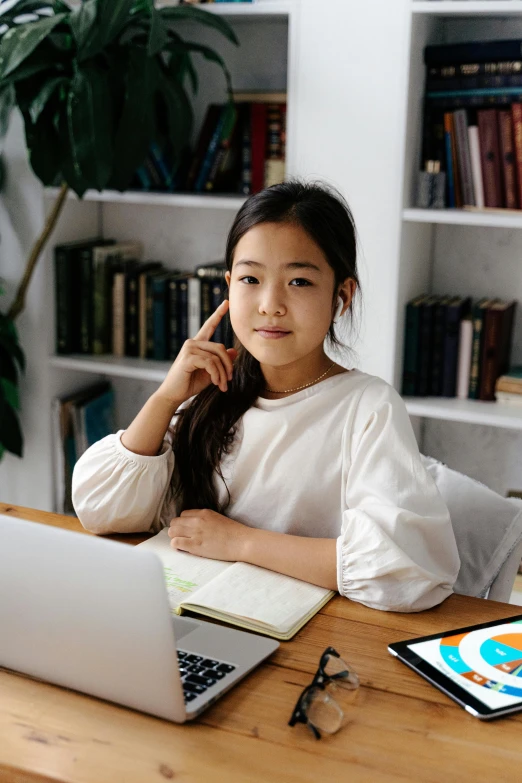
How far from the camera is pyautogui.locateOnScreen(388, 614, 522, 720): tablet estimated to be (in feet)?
3.11

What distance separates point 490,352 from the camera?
234cm

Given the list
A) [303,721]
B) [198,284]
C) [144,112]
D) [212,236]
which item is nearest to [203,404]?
[303,721]

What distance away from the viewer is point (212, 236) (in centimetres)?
284

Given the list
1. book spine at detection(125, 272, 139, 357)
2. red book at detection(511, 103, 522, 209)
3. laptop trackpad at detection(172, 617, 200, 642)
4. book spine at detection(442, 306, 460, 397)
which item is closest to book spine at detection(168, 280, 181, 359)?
book spine at detection(125, 272, 139, 357)

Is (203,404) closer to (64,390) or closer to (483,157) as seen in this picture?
(483,157)

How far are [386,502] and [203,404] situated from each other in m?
0.42

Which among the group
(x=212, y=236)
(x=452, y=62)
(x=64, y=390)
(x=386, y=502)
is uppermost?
(x=452, y=62)

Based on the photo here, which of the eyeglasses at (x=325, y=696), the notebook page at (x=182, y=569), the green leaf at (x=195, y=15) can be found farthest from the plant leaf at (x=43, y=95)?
the eyeglasses at (x=325, y=696)

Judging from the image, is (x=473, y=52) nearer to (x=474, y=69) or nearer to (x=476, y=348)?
(x=474, y=69)

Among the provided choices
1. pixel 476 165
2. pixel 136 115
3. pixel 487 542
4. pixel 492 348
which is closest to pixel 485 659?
pixel 487 542

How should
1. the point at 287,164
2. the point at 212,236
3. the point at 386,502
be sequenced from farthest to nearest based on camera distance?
1. the point at 212,236
2. the point at 287,164
3. the point at 386,502

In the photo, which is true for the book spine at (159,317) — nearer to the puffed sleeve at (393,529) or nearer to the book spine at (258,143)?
the book spine at (258,143)

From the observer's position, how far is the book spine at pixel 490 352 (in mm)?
2332

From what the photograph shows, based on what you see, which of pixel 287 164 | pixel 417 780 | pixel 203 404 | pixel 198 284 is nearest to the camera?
pixel 417 780
